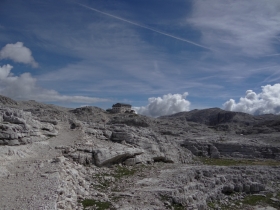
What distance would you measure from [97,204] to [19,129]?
9274 millimetres

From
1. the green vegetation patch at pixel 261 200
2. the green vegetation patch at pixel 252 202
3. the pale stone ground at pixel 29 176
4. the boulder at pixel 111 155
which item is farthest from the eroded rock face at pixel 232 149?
the pale stone ground at pixel 29 176

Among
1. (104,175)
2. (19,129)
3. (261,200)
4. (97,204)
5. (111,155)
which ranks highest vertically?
(19,129)

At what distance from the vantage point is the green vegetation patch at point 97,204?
1492cm

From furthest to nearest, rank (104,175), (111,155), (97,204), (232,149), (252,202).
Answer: (232,149) < (111,155) < (252,202) < (104,175) < (97,204)

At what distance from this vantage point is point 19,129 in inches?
828

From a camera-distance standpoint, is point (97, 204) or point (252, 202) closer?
point (97, 204)

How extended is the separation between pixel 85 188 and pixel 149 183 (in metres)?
5.26

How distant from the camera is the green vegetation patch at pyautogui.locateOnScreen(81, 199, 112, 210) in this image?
1492 centimetres

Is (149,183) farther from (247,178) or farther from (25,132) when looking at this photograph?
(247,178)

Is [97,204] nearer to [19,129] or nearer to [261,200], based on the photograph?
[19,129]

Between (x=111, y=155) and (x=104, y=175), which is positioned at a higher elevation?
(x=111, y=155)

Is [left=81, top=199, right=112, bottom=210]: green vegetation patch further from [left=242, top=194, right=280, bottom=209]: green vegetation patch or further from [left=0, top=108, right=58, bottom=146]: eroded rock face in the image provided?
[left=242, top=194, right=280, bottom=209]: green vegetation patch

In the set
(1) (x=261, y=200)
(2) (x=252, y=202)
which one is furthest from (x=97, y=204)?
(1) (x=261, y=200)

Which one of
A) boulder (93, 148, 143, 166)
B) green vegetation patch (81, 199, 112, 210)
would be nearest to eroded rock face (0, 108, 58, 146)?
boulder (93, 148, 143, 166)
